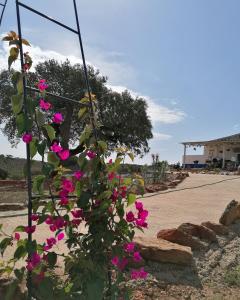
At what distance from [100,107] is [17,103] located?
80.2 ft

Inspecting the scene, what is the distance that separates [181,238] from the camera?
472 centimetres

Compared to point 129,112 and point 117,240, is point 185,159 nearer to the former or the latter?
point 129,112

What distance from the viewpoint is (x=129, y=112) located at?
94.4 ft

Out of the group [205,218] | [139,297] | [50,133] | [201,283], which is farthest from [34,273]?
[205,218]

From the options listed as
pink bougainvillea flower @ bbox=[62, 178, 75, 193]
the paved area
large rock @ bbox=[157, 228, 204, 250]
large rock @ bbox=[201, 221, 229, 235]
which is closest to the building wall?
the paved area

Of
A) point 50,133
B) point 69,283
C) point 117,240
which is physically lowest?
point 69,283

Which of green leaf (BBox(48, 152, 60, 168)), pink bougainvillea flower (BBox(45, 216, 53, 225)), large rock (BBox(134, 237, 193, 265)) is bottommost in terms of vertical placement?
large rock (BBox(134, 237, 193, 265))

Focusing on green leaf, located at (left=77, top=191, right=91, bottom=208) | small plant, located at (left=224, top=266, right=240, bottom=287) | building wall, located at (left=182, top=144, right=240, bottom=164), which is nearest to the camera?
green leaf, located at (left=77, top=191, right=91, bottom=208)

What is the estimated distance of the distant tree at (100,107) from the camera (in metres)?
25.2

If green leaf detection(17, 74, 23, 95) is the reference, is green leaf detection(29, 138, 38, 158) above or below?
below

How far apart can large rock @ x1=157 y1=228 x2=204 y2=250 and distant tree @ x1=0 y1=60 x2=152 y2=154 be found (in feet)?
63.1

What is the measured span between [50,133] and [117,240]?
0.71 metres

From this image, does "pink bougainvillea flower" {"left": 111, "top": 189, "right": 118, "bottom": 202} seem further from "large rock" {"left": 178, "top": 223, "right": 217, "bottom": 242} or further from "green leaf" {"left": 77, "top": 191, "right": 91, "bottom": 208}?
"large rock" {"left": 178, "top": 223, "right": 217, "bottom": 242}

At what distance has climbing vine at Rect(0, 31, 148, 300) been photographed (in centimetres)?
212
